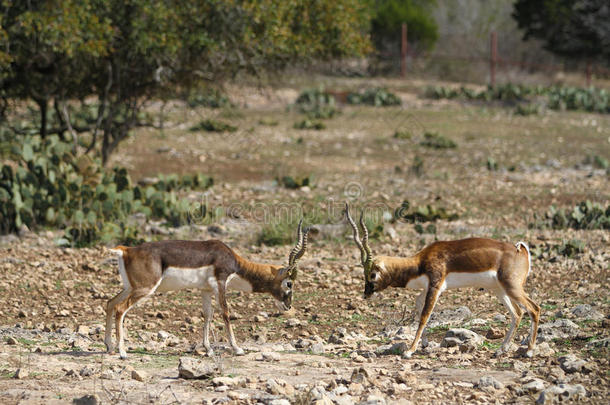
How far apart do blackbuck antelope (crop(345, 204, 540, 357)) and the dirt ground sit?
35cm

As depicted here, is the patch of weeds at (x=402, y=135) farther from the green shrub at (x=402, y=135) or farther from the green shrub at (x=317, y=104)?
the green shrub at (x=317, y=104)

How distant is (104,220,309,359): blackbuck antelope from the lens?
6484 mm

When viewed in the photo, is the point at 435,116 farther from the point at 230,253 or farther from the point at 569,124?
the point at 230,253

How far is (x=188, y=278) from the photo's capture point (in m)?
6.61

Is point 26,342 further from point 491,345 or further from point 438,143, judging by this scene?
point 438,143

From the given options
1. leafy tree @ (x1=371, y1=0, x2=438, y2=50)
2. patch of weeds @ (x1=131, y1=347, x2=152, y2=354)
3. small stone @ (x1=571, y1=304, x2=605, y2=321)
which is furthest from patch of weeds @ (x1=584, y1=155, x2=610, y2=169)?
leafy tree @ (x1=371, y1=0, x2=438, y2=50)

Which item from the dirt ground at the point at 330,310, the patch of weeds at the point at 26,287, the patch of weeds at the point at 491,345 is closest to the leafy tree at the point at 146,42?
the dirt ground at the point at 330,310

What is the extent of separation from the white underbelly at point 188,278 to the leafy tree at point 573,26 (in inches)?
1408

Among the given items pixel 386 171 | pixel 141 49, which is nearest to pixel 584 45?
pixel 386 171

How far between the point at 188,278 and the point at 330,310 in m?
2.29

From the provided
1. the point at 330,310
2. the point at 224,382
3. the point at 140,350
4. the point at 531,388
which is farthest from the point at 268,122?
the point at 531,388

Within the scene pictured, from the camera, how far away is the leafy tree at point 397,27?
4122cm

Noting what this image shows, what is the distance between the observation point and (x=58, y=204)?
12.0 metres

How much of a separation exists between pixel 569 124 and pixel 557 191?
10.8m
